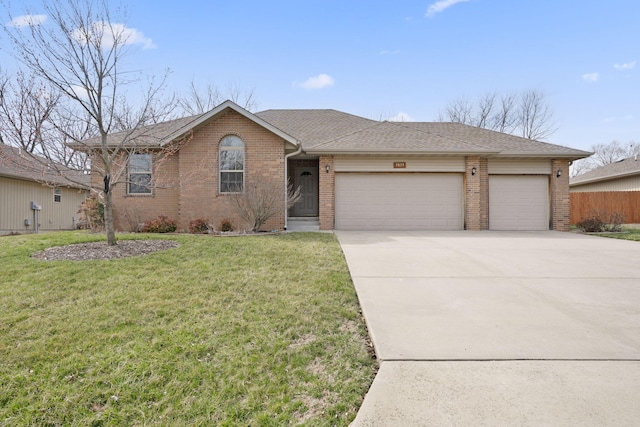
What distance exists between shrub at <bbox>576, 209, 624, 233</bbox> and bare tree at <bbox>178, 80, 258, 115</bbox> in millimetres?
22178

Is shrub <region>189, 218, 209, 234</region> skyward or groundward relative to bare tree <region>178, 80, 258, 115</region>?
groundward

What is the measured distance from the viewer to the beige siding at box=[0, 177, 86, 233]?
16.1 m

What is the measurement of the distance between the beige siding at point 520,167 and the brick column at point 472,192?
3.10 ft

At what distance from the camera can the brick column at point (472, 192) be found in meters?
12.7

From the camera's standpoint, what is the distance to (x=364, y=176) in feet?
42.0

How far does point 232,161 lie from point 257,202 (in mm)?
2144

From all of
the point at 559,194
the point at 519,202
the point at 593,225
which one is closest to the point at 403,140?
the point at 519,202

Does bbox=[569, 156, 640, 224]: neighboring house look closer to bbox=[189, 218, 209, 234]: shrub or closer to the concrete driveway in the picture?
the concrete driveway

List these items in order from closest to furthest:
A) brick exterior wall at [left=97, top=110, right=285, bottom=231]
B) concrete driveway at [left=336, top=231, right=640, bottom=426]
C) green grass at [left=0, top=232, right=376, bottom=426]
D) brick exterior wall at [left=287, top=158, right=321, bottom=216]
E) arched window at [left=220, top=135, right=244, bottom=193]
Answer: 1. concrete driveway at [left=336, top=231, right=640, bottom=426]
2. green grass at [left=0, top=232, right=376, bottom=426]
3. brick exterior wall at [left=97, top=110, right=285, bottom=231]
4. arched window at [left=220, top=135, right=244, bottom=193]
5. brick exterior wall at [left=287, top=158, right=321, bottom=216]

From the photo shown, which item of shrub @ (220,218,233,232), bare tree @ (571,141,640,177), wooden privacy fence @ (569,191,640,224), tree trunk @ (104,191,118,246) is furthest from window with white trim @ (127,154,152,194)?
bare tree @ (571,141,640,177)

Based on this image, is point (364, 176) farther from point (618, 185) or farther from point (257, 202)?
point (618, 185)

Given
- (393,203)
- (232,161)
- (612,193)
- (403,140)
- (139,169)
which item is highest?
(403,140)

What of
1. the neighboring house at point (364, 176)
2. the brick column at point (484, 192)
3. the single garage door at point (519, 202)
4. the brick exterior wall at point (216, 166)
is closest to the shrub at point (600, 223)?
the neighboring house at point (364, 176)

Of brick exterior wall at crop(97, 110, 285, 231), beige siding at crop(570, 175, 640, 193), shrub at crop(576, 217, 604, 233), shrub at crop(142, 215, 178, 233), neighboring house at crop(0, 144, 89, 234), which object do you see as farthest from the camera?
beige siding at crop(570, 175, 640, 193)
